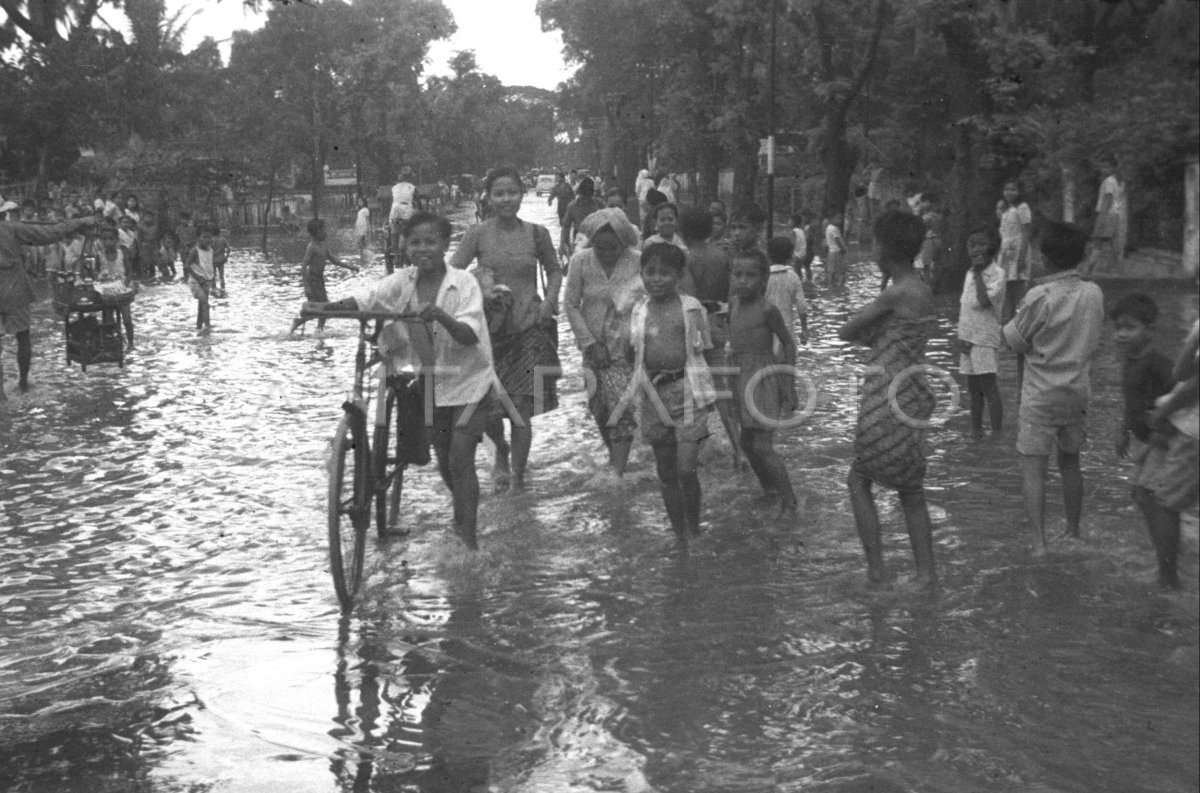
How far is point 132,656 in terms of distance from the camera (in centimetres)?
630

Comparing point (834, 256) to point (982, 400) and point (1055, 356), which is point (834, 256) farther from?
point (1055, 356)

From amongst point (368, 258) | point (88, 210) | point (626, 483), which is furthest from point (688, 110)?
point (626, 483)

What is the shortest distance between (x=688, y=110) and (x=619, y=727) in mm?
45515

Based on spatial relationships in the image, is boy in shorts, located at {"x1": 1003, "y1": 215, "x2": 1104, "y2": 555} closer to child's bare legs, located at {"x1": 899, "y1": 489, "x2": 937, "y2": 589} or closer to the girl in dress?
child's bare legs, located at {"x1": 899, "y1": 489, "x2": 937, "y2": 589}

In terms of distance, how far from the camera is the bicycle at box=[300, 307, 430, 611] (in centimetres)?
680

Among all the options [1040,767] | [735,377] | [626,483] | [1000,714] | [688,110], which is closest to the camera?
[1040,767]

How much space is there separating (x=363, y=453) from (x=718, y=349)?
403cm

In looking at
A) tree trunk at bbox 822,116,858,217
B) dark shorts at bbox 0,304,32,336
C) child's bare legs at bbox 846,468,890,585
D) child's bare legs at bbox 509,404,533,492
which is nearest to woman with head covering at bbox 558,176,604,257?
dark shorts at bbox 0,304,32,336

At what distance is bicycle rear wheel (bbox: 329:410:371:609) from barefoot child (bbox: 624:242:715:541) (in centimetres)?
150

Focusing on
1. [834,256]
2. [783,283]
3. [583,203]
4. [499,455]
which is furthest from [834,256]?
[499,455]

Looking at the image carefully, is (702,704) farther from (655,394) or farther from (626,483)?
(626,483)

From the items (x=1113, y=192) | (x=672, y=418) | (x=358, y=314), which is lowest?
(x=672, y=418)

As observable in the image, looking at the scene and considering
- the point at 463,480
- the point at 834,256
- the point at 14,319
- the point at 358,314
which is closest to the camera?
the point at 358,314

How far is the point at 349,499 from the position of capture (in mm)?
7121
